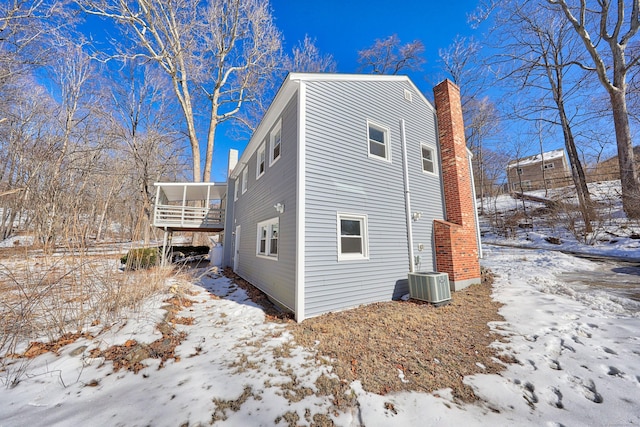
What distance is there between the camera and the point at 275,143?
7594mm

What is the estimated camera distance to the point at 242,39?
53.2 feet

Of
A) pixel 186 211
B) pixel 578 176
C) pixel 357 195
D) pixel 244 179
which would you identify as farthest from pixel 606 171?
pixel 186 211

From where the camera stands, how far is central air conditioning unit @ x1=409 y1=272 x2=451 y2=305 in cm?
562

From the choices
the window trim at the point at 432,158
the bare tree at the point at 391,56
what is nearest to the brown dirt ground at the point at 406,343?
the window trim at the point at 432,158

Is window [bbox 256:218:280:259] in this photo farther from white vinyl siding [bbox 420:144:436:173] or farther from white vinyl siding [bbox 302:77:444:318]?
white vinyl siding [bbox 420:144:436:173]

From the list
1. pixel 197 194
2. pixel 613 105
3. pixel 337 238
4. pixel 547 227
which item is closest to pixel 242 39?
pixel 197 194

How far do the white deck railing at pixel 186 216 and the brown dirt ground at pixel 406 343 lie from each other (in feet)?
28.9

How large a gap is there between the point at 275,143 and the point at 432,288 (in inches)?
245

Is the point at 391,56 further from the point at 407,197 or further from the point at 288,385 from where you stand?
the point at 288,385

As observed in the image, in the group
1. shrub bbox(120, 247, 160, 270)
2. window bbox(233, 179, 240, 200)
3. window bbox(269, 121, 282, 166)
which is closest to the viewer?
shrub bbox(120, 247, 160, 270)

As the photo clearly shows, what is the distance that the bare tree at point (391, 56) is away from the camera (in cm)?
1814

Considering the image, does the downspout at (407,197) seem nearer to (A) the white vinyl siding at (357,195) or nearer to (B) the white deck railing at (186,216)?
(A) the white vinyl siding at (357,195)

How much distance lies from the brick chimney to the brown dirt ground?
1.37m

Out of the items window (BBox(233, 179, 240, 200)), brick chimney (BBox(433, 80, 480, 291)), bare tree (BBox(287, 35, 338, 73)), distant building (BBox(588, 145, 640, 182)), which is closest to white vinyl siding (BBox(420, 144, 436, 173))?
brick chimney (BBox(433, 80, 480, 291))
